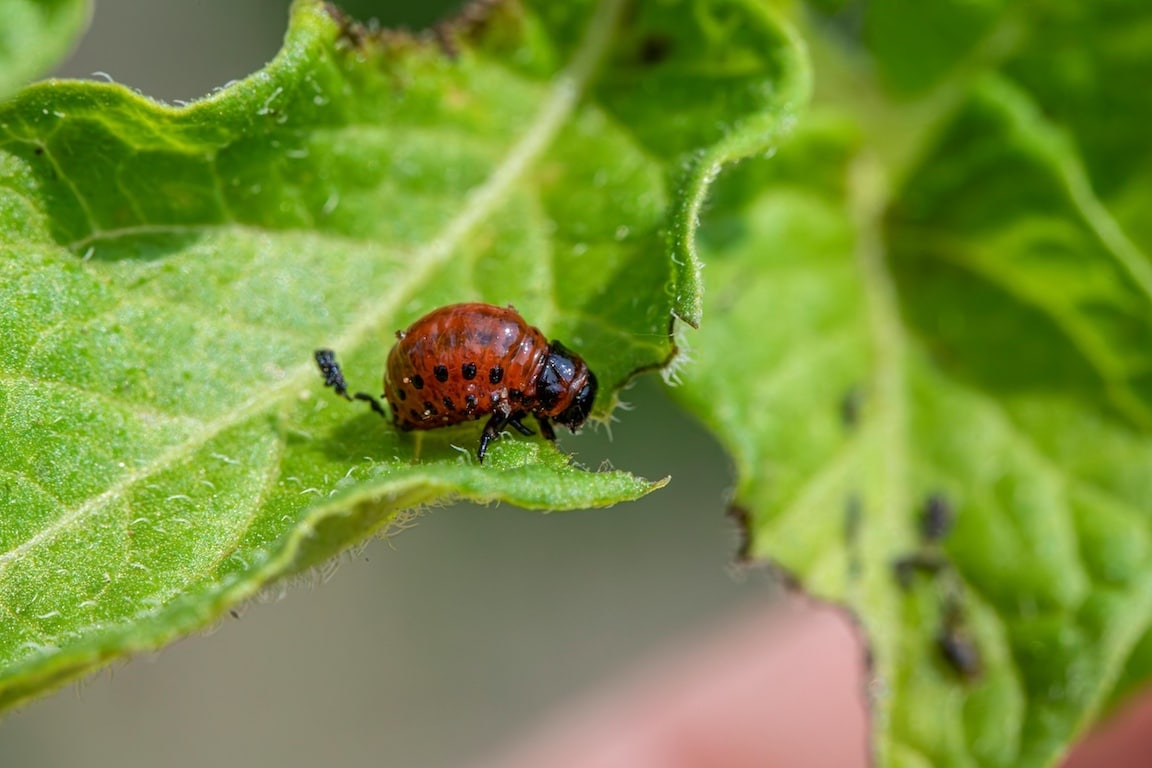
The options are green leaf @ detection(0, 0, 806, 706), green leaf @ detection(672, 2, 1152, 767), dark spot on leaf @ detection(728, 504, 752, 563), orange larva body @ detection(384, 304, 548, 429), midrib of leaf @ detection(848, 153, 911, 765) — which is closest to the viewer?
green leaf @ detection(0, 0, 806, 706)

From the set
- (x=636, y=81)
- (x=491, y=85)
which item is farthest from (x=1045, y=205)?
(x=491, y=85)

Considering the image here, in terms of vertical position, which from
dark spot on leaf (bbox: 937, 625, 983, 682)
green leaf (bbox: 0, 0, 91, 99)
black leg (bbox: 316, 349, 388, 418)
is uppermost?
green leaf (bbox: 0, 0, 91, 99)

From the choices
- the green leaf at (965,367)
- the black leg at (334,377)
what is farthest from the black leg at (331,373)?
the green leaf at (965,367)

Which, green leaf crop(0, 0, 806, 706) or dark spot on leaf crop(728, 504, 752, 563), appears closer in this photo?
green leaf crop(0, 0, 806, 706)

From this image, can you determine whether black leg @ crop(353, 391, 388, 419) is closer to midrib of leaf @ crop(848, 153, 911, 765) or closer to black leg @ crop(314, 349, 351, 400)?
black leg @ crop(314, 349, 351, 400)

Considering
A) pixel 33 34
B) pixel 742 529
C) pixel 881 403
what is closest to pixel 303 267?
pixel 33 34

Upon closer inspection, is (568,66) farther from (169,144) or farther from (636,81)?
(169,144)

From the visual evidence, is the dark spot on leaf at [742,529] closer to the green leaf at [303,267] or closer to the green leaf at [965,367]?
the green leaf at [965,367]

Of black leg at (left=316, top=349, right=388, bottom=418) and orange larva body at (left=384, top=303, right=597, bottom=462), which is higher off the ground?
black leg at (left=316, top=349, right=388, bottom=418)

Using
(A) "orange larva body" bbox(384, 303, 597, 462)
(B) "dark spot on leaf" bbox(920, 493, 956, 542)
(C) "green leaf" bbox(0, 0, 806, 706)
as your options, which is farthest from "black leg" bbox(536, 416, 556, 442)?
(B) "dark spot on leaf" bbox(920, 493, 956, 542)
